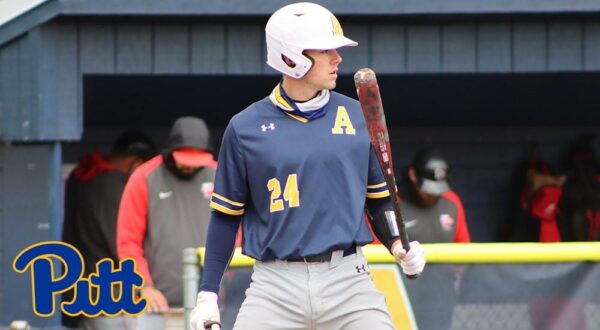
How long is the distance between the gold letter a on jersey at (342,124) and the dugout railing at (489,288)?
112 centimetres

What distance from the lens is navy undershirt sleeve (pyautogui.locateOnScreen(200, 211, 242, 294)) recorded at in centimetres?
416

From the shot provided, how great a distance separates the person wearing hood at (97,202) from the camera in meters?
7.99

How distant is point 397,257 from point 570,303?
1348 mm

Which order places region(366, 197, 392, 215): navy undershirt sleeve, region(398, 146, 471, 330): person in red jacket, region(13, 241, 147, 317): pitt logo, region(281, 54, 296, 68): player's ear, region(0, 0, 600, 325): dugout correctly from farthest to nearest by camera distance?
region(0, 0, 600, 325): dugout, region(398, 146, 471, 330): person in red jacket, region(13, 241, 147, 317): pitt logo, region(366, 197, 392, 215): navy undershirt sleeve, region(281, 54, 296, 68): player's ear

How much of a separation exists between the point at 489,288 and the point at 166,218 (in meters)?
1.80

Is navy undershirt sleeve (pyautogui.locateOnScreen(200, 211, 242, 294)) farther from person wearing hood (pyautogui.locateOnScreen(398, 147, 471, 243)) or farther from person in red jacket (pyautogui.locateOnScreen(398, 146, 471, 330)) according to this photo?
person wearing hood (pyautogui.locateOnScreen(398, 147, 471, 243))

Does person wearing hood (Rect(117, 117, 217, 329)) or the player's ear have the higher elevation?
the player's ear

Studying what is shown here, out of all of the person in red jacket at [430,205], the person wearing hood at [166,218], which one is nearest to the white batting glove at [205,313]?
the person wearing hood at [166,218]

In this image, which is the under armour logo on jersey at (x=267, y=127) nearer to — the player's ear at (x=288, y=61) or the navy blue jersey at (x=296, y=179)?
the navy blue jersey at (x=296, y=179)

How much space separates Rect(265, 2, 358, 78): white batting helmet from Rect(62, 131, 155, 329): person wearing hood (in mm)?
3748

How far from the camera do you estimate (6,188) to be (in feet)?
26.1

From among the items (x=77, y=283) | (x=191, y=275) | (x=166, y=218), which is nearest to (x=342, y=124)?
(x=191, y=275)

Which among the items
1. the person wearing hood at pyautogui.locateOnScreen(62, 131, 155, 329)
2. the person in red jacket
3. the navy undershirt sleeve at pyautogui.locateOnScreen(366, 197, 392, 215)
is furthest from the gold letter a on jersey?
the person wearing hood at pyautogui.locateOnScreen(62, 131, 155, 329)

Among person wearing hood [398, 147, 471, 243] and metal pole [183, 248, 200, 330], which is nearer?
metal pole [183, 248, 200, 330]
